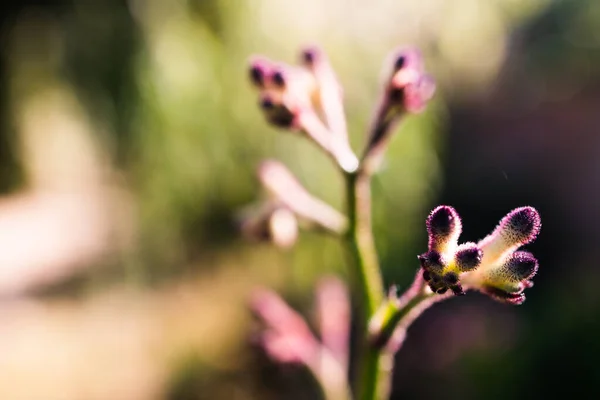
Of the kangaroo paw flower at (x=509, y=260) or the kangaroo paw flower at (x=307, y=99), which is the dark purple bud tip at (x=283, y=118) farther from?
the kangaroo paw flower at (x=509, y=260)

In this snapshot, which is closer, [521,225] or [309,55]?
[521,225]

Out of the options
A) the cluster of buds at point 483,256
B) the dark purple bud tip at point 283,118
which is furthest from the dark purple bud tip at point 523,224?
the dark purple bud tip at point 283,118

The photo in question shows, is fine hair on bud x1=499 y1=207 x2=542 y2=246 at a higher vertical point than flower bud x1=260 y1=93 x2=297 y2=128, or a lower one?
lower

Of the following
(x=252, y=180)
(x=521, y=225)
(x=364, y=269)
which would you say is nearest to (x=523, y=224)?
(x=521, y=225)

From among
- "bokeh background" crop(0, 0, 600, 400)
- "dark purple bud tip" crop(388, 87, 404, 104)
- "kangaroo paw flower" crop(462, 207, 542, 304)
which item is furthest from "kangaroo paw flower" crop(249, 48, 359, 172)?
"bokeh background" crop(0, 0, 600, 400)

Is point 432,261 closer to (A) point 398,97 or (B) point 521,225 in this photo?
(B) point 521,225

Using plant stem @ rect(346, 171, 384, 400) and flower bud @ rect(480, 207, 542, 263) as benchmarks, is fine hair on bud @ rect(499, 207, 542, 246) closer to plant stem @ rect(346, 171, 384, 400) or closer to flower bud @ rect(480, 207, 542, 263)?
flower bud @ rect(480, 207, 542, 263)

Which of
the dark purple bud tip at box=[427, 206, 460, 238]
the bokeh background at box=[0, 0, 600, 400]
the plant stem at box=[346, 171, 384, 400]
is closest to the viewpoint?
the dark purple bud tip at box=[427, 206, 460, 238]

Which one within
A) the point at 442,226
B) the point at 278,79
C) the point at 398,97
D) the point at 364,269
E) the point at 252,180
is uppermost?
the point at 278,79

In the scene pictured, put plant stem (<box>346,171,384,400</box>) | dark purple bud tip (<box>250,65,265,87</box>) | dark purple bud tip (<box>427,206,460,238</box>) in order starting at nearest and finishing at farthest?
dark purple bud tip (<box>427,206,460,238</box>), plant stem (<box>346,171,384,400</box>), dark purple bud tip (<box>250,65,265,87</box>)
